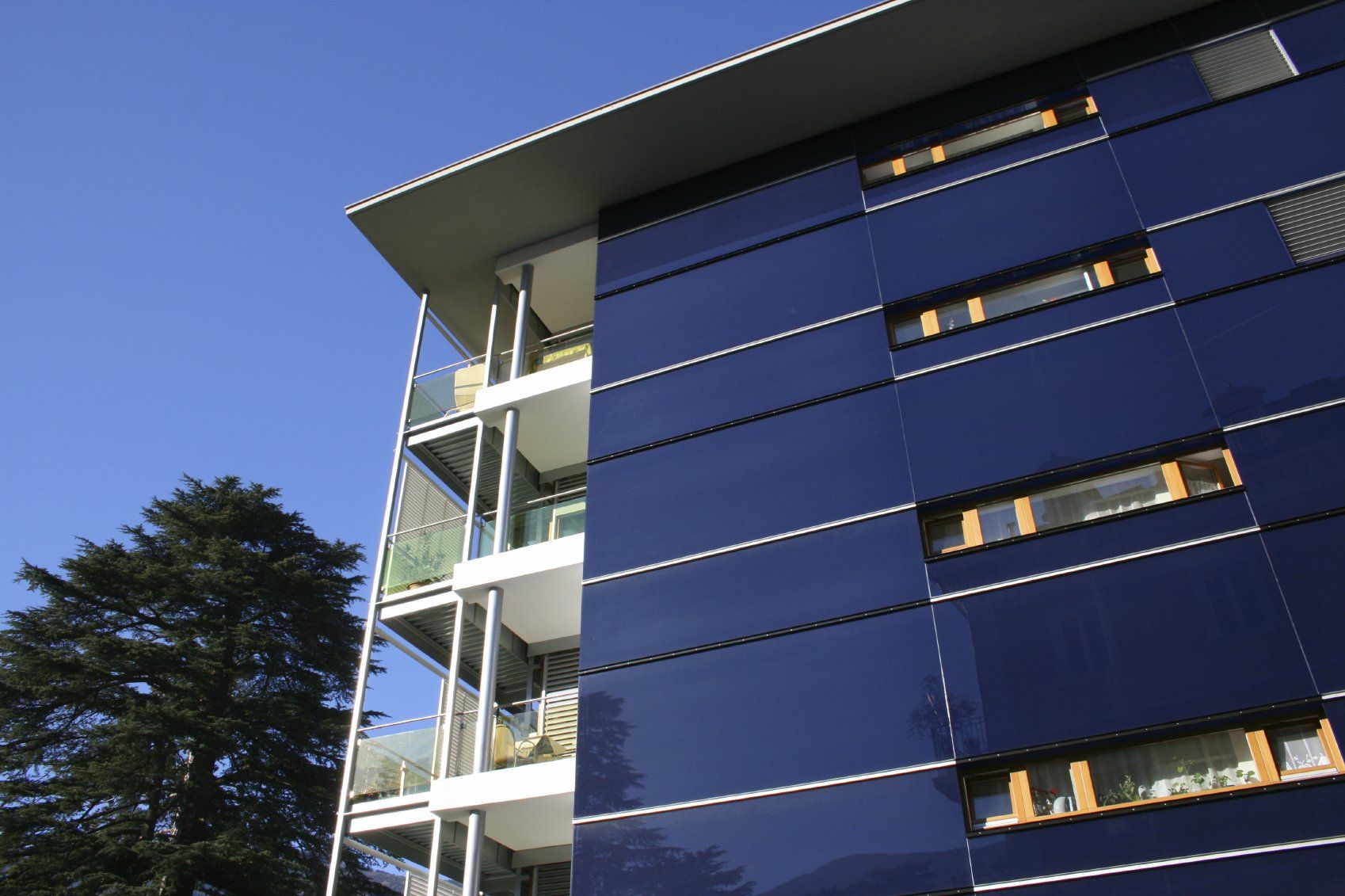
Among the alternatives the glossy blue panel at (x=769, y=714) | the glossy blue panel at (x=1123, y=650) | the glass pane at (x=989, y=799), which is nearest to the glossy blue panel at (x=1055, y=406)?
the glossy blue panel at (x=1123, y=650)

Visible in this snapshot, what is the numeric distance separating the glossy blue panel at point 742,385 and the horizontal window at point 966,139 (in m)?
2.69

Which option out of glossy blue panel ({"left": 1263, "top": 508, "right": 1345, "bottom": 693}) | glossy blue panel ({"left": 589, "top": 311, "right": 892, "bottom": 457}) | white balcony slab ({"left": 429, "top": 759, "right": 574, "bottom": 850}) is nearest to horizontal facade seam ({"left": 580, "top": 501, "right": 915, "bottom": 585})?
glossy blue panel ({"left": 589, "top": 311, "right": 892, "bottom": 457})

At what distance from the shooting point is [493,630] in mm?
13852

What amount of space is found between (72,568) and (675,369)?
17.3m

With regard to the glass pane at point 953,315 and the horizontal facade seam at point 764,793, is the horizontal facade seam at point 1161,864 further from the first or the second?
the glass pane at point 953,315

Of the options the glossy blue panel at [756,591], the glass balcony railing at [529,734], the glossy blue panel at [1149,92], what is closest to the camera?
the glossy blue panel at [756,591]

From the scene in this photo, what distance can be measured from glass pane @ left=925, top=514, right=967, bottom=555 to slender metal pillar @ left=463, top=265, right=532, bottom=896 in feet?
18.3

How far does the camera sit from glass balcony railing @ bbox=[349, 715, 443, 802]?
13.5 meters

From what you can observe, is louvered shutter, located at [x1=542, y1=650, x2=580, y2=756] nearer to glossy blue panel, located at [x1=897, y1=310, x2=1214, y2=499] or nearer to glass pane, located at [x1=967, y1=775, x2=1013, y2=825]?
glass pane, located at [x1=967, y1=775, x2=1013, y2=825]

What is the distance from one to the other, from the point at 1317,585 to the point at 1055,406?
10.2ft

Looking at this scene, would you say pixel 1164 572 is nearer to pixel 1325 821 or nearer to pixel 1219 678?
pixel 1219 678

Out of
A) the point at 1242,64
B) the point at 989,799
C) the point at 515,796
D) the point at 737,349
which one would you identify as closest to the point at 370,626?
the point at 515,796

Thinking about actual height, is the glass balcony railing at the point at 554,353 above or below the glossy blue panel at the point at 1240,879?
above

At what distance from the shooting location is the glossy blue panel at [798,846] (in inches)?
381
